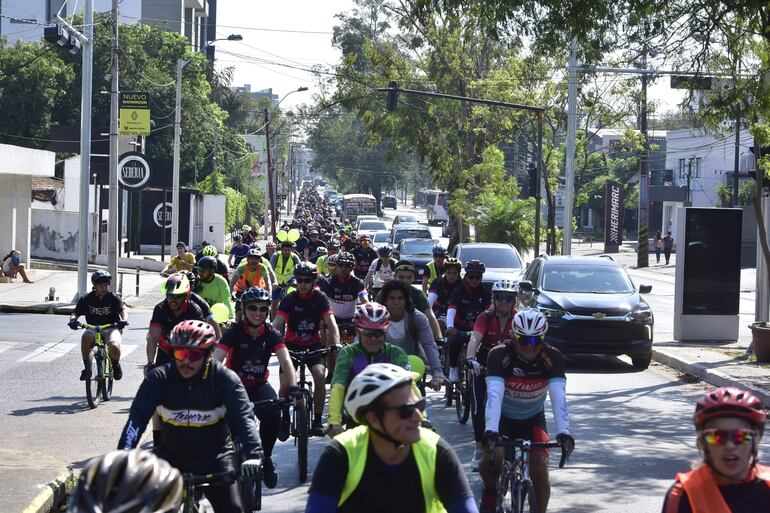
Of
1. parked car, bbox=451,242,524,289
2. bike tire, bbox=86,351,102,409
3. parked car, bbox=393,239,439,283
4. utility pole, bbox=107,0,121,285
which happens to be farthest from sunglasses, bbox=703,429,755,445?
parked car, bbox=393,239,439,283

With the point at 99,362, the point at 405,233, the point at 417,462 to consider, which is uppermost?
the point at 405,233

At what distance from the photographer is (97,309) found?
45.3 feet

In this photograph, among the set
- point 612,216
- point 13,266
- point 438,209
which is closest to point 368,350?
point 13,266

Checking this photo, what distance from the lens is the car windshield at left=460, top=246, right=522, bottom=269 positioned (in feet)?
79.8

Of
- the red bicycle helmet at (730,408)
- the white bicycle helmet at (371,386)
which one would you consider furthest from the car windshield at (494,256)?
the white bicycle helmet at (371,386)

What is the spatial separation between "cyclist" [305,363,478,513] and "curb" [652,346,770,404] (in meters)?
10.8

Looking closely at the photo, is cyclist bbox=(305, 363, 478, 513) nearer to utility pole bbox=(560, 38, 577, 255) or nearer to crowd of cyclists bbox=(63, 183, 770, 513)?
crowd of cyclists bbox=(63, 183, 770, 513)

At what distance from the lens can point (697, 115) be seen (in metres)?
19.0

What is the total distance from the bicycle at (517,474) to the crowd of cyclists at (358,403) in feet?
0.22

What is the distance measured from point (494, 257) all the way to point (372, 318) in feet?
54.3

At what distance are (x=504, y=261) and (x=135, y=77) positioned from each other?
40.3 m

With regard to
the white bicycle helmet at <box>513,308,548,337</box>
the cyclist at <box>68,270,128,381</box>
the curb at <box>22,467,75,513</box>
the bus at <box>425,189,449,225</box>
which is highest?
the bus at <box>425,189,449,225</box>

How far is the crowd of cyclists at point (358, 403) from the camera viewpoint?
14.1 feet

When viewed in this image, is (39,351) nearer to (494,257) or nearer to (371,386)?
(494,257)
